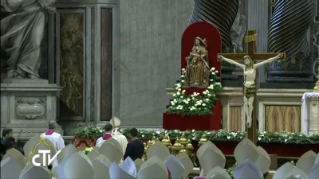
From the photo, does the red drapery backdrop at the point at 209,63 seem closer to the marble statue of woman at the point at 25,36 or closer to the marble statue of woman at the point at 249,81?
the marble statue of woman at the point at 249,81

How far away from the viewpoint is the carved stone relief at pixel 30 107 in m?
18.5

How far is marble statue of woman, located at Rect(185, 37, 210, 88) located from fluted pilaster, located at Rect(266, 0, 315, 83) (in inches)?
38.7

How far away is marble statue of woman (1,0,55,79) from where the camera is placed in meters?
18.6

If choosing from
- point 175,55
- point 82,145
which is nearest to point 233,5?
point 82,145

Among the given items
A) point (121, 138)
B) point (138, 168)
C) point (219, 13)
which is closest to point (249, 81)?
point (121, 138)

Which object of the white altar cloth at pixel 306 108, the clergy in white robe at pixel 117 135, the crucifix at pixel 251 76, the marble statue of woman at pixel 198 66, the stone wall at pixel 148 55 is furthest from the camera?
the stone wall at pixel 148 55

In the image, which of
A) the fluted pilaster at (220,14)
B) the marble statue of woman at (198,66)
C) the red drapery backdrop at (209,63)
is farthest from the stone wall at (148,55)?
the marble statue of woman at (198,66)

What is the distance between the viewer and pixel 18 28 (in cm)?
1855

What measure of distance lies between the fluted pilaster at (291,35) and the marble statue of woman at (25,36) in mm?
5460

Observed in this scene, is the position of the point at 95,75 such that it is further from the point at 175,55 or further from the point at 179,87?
the point at 179,87

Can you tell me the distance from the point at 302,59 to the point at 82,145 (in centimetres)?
354

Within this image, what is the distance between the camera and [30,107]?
18.5 m

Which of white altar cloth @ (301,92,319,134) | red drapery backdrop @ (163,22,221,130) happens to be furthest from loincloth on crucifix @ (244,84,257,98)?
red drapery backdrop @ (163,22,221,130)

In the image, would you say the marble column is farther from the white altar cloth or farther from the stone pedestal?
the white altar cloth
